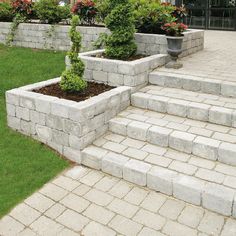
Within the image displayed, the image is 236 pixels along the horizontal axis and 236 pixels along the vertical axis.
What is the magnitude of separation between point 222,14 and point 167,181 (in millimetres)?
11917

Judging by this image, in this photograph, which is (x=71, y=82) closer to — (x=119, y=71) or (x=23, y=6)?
(x=119, y=71)

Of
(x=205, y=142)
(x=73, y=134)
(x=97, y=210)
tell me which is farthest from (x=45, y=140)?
(x=205, y=142)

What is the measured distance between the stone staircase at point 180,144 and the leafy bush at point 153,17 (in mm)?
2401

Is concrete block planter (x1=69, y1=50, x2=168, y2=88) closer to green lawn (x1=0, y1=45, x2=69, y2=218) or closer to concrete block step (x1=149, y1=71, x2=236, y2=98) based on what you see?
concrete block step (x1=149, y1=71, x2=236, y2=98)

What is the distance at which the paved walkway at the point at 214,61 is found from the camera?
22.8 feet

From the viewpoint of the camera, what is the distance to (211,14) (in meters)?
14.6

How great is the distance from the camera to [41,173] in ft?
16.0

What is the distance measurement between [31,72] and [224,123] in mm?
5274

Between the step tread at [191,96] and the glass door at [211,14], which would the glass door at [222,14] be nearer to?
the glass door at [211,14]

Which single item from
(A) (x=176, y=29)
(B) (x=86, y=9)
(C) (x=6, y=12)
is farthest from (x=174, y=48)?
(C) (x=6, y=12)

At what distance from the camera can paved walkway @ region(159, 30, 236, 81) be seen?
6.95 m

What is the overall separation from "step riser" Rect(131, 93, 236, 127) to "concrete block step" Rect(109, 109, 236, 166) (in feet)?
0.37

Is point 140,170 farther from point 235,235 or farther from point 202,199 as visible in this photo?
point 235,235

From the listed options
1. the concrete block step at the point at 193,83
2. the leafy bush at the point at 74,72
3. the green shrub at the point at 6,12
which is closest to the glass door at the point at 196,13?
the green shrub at the point at 6,12
